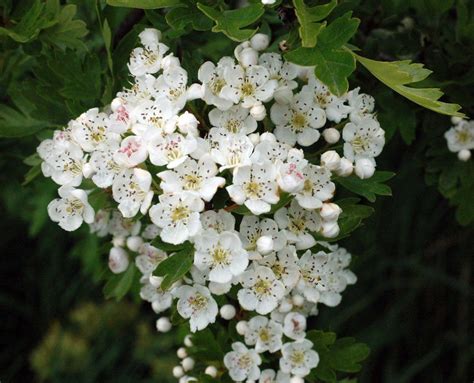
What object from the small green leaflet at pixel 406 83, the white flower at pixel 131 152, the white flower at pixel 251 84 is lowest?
the white flower at pixel 131 152

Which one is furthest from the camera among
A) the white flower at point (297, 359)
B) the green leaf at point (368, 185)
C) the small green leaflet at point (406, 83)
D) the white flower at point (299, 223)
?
the white flower at point (297, 359)

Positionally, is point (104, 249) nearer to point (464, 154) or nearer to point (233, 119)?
point (233, 119)

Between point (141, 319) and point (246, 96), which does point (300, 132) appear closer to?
point (246, 96)

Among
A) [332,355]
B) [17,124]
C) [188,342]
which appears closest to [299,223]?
[332,355]

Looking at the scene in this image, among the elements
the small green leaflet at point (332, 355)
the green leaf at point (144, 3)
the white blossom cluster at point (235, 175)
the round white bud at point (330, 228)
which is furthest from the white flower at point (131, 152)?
the small green leaflet at point (332, 355)

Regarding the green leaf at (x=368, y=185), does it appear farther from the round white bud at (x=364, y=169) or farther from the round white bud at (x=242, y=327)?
the round white bud at (x=242, y=327)

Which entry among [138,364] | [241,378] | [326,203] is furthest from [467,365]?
[326,203]
